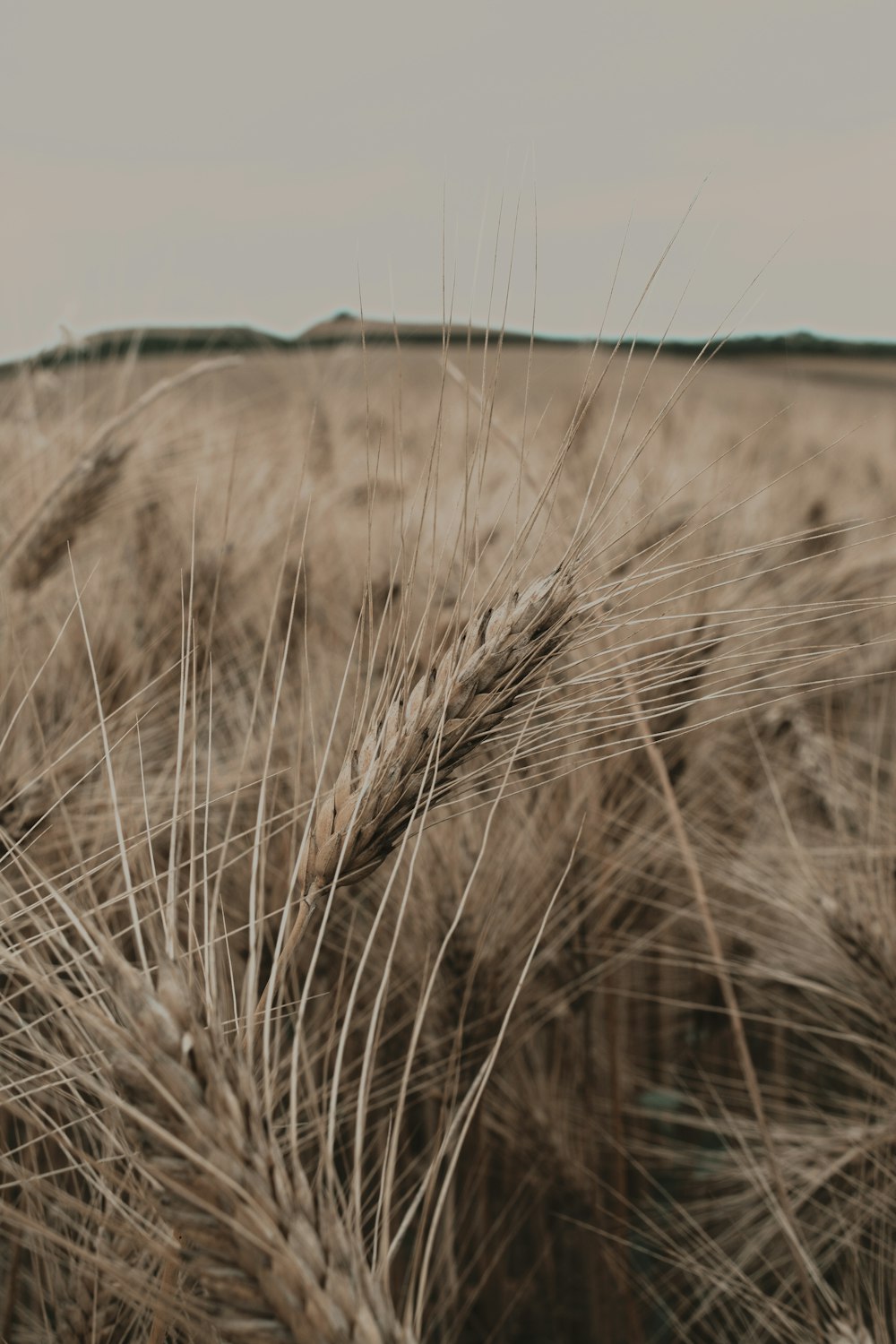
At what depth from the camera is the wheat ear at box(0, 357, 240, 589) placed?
1523 millimetres

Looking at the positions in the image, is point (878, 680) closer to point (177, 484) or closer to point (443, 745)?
point (177, 484)

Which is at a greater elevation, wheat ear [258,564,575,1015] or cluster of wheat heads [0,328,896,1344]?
wheat ear [258,564,575,1015]

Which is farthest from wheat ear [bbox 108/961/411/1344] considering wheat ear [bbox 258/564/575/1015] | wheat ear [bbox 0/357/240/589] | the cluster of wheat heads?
wheat ear [bbox 0/357/240/589]

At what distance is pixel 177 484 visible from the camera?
254cm

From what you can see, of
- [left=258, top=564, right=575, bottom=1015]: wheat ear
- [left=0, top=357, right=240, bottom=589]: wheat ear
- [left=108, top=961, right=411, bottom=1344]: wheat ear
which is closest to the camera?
[left=108, top=961, right=411, bottom=1344]: wheat ear

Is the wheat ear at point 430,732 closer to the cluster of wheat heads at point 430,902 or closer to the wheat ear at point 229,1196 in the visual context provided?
the cluster of wheat heads at point 430,902

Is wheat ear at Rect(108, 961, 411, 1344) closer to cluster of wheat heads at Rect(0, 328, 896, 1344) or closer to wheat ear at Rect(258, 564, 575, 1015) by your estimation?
cluster of wheat heads at Rect(0, 328, 896, 1344)

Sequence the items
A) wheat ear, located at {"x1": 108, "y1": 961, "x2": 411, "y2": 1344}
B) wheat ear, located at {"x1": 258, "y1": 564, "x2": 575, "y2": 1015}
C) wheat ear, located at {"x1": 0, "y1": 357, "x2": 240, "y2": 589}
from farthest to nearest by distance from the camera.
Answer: wheat ear, located at {"x1": 0, "y1": 357, "x2": 240, "y2": 589}, wheat ear, located at {"x1": 258, "y1": 564, "x2": 575, "y2": 1015}, wheat ear, located at {"x1": 108, "y1": 961, "x2": 411, "y2": 1344}

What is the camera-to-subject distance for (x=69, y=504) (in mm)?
1586

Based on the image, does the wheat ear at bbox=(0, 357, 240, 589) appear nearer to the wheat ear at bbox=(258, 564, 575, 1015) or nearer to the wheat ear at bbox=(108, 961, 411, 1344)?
the wheat ear at bbox=(258, 564, 575, 1015)

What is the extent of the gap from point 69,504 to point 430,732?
1.11 metres

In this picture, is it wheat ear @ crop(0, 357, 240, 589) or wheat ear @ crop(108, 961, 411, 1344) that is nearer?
wheat ear @ crop(108, 961, 411, 1344)

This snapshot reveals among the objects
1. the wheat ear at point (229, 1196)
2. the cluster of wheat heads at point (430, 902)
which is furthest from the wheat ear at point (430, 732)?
the wheat ear at point (229, 1196)

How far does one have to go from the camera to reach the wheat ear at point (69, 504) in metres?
1.52
